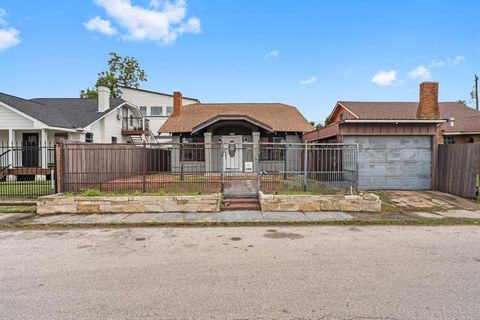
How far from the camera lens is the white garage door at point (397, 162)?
Answer: 12195 millimetres

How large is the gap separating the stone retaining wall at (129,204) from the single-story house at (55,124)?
402 centimetres

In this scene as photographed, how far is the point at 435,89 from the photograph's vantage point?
13.6 meters

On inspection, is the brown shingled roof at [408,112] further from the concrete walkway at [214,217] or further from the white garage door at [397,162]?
the concrete walkway at [214,217]

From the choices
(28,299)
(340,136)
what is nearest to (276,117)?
(340,136)

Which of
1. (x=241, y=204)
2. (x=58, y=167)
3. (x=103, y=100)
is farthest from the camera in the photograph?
(x=103, y=100)

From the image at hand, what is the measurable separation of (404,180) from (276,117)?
9.00 metres

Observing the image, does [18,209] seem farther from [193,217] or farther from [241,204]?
[241,204]

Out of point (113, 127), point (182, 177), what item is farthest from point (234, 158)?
point (113, 127)

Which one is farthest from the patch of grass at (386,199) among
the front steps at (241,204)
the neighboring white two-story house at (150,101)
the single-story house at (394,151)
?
the neighboring white two-story house at (150,101)

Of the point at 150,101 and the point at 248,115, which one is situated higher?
A: the point at 150,101

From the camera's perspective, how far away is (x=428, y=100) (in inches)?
535

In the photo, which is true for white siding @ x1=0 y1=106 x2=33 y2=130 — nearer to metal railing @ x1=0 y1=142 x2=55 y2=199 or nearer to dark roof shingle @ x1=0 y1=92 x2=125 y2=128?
dark roof shingle @ x1=0 y1=92 x2=125 y2=128

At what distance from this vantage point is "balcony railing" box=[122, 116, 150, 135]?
2395cm

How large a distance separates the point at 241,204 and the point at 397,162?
7.54 meters
